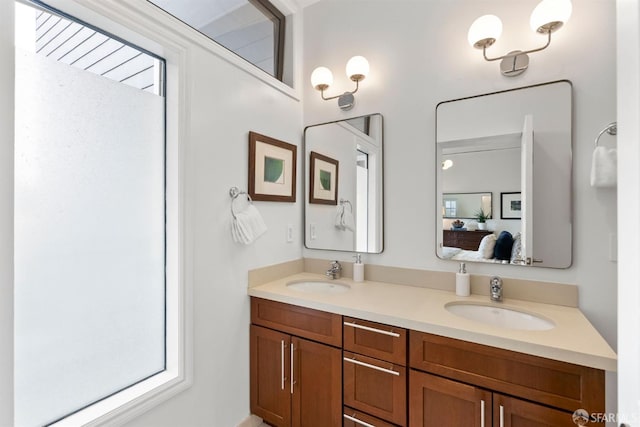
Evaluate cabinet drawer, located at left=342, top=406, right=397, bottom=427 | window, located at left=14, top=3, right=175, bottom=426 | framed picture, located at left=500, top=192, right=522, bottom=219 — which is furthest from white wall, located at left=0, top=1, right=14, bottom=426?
framed picture, located at left=500, top=192, right=522, bottom=219

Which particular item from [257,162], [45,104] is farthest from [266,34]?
[45,104]

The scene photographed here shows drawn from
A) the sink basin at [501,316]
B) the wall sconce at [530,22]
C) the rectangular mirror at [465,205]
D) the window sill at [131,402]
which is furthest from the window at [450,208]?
the window sill at [131,402]

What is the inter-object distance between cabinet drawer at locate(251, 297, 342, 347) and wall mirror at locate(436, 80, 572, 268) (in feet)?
2.54

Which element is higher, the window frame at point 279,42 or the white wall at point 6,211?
the window frame at point 279,42

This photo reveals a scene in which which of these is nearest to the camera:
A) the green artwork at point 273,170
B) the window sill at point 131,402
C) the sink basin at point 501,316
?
the window sill at point 131,402

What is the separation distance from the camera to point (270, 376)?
5.64 feet

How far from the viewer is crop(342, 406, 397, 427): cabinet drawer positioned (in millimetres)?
1377

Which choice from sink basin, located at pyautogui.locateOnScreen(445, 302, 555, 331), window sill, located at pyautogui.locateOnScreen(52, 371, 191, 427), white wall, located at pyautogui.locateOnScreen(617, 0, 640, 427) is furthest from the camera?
sink basin, located at pyautogui.locateOnScreen(445, 302, 555, 331)

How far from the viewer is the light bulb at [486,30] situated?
1513 mm

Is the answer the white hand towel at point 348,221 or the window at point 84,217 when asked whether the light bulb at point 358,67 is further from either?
the window at point 84,217

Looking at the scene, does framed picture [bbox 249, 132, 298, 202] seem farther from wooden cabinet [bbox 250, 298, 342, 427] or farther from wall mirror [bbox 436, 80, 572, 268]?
wall mirror [bbox 436, 80, 572, 268]

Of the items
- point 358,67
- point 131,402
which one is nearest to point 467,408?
point 131,402

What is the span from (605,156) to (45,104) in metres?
2.24

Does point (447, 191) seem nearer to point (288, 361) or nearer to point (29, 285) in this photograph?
point (288, 361)
